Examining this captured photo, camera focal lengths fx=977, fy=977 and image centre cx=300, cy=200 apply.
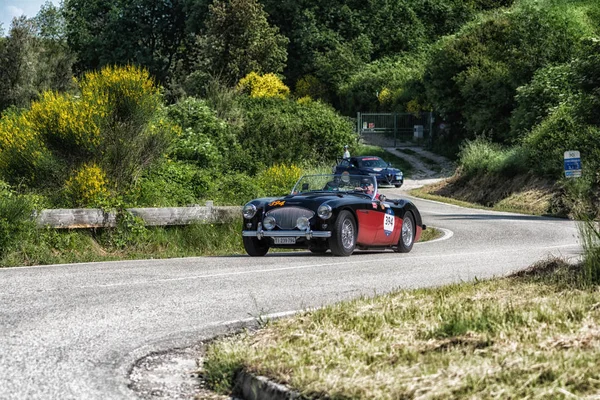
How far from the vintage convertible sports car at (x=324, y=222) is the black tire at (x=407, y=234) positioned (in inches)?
4.1

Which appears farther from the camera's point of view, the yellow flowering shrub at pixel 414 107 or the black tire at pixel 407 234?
the yellow flowering shrub at pixel 414 107

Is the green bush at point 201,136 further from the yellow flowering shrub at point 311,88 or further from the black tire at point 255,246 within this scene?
the yellow flowering shrub at point 311,88

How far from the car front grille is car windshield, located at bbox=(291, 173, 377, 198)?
1.35 m

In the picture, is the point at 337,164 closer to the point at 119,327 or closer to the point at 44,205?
the point at 44,205

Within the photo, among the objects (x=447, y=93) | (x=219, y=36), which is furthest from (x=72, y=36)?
(x=447, y=93)

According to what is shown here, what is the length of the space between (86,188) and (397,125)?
4695 centimetres

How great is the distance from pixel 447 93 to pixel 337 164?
17.3m

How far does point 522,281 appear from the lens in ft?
29.7

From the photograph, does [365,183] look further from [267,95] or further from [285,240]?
[267,95]

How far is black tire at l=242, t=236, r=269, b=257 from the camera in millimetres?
15680

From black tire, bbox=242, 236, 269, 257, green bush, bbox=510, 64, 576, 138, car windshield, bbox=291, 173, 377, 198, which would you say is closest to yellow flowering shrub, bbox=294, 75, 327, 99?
green bush, bbox=510, 64, 576, 138

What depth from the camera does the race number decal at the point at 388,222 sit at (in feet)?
53.7

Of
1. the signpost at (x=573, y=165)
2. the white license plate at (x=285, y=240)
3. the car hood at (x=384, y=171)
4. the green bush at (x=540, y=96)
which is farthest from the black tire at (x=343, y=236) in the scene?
the car hood at (x=384, y=171)

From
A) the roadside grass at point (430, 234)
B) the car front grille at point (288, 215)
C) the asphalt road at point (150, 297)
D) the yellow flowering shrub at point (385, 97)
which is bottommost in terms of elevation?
the roadside grass at point (430, 234)
